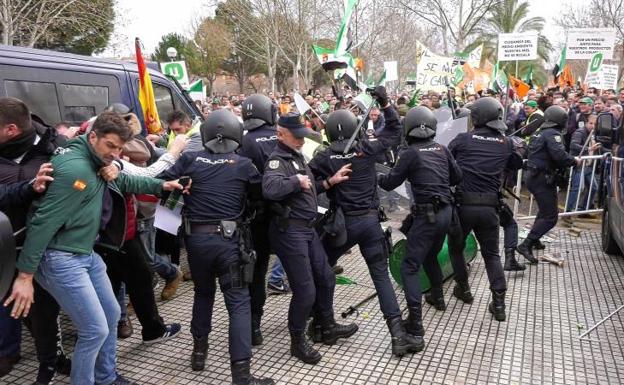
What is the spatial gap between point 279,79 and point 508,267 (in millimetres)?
47393

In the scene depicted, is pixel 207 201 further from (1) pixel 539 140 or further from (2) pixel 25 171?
(1) pixel 539 140

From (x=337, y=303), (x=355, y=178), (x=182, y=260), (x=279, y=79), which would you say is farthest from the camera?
(x=279, y=79)

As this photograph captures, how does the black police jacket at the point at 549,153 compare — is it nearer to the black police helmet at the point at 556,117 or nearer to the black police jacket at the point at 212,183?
the black police helmet at the point at 556,117

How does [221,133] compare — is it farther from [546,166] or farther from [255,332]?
[546,166]

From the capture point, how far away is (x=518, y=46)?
796 centimetres

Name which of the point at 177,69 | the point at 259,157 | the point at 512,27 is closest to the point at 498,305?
the point at 259,157

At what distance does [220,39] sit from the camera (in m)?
41.0

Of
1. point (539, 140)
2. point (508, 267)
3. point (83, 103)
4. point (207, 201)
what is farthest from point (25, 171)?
point (539, 140)

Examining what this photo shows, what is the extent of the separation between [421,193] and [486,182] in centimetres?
78

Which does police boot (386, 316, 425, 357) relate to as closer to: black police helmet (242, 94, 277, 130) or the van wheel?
black police helmet (242, 94, 277, 130)

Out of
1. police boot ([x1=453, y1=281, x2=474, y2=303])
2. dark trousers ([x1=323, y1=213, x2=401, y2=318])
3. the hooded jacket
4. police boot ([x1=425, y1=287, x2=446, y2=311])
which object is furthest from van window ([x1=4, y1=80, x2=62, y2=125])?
police boot ([x1=453, y1=281, x2=474, y2=303])

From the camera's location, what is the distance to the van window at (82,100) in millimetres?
5434

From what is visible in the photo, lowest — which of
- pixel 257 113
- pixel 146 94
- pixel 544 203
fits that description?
pixel 544 203

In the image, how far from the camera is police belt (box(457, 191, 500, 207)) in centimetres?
458
